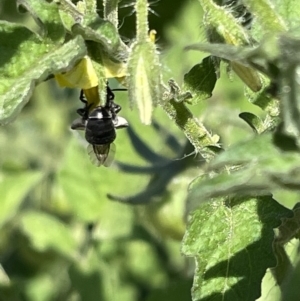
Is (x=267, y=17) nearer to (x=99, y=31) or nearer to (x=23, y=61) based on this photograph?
(x=99, y=31)

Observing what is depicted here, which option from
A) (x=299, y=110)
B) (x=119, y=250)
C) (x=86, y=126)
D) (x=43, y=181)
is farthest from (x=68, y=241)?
(x=299, y=110)

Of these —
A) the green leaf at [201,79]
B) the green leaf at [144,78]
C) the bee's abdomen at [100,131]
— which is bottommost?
the bee's abdomen at [100,131]

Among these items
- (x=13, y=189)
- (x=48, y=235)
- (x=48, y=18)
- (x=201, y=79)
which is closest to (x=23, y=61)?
(x=48, y=18)

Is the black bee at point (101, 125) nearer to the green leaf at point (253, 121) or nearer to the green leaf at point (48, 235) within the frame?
the green leaf at point (253, 121)

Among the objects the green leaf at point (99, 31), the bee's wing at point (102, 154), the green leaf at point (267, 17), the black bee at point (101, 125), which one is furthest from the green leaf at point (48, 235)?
the green leaf at point (267, 17)

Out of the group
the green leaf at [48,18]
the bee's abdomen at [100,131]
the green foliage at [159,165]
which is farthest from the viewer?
the bee's abdomen at [100,131]

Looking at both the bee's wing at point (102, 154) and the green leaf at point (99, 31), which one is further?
the bee's wing at point (102, 154)

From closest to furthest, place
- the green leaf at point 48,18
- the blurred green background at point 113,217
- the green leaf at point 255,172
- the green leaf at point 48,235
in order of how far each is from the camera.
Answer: the green leaf at point 255,172, the green leaf at point 48,18, the blurred green background at point 113,217, the green leaf at point 48,235

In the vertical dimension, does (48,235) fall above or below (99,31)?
below
